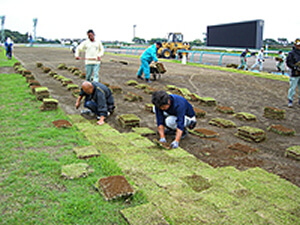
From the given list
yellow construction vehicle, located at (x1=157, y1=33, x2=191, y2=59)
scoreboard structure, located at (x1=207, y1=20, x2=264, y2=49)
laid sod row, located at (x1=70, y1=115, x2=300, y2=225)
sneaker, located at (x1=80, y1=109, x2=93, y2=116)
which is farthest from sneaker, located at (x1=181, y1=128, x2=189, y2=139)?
scoreboard structure, located at (x1=207, y1=20, x2=264, y2=49)

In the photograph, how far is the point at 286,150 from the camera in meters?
4.51

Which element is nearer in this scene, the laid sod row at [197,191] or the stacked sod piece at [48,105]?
the laid sod row at [197,191]

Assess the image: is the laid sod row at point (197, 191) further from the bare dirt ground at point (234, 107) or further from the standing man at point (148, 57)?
the standing man at point (148, 57)

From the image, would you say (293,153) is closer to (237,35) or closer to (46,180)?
(46,180)

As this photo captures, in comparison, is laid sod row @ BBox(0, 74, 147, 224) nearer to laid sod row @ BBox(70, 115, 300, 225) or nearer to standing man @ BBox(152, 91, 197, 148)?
laid sod row @ BBox(70, 115, 300, 225)

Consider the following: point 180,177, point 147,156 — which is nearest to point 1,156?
point 147,156

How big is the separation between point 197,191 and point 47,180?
1909 mm

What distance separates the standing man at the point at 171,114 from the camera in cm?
420

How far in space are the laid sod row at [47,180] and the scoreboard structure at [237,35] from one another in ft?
89.8

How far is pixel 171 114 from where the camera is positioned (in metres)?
4.64

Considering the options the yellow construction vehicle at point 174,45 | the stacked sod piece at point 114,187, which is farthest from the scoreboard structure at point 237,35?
the stacked sod piece at point 114,187

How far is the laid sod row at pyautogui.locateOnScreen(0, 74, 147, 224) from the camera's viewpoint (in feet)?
8.91

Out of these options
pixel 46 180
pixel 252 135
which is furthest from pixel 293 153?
pixel 46 180

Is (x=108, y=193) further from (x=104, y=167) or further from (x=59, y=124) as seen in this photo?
(x=59, y=124)
